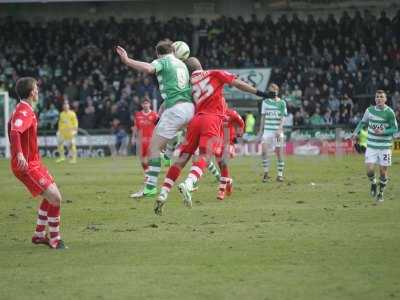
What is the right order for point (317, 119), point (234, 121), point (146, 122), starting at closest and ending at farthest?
point (234, 121), point (146, 122), point (317, 119)

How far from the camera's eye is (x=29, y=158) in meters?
10.6

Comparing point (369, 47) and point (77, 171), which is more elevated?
point (369, 47)

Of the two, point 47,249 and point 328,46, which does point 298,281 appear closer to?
point 47,249

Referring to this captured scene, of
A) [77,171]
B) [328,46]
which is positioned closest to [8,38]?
[328,46]

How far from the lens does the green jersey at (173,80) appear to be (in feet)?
43.1

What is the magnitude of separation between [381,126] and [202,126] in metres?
4.97

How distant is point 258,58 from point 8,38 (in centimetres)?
1329

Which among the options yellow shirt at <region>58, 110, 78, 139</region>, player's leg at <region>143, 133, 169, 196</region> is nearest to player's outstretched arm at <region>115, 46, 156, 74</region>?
player's leg at <region>143, 133, 169, 196</region>

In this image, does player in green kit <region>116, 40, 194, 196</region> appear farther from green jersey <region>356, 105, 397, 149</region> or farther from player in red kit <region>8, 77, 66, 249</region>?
green jersey <region>356, 105, 397, 149</region>

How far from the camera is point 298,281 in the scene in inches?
338

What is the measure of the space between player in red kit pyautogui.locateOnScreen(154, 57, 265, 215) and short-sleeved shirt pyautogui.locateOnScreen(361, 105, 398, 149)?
13.7 feet

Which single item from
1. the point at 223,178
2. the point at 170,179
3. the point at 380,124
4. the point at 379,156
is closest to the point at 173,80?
the point at 170,179

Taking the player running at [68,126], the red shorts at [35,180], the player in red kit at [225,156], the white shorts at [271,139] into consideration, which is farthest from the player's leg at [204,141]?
the player running at [68,126]

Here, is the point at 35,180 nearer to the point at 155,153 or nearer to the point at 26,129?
the point at 26,129
